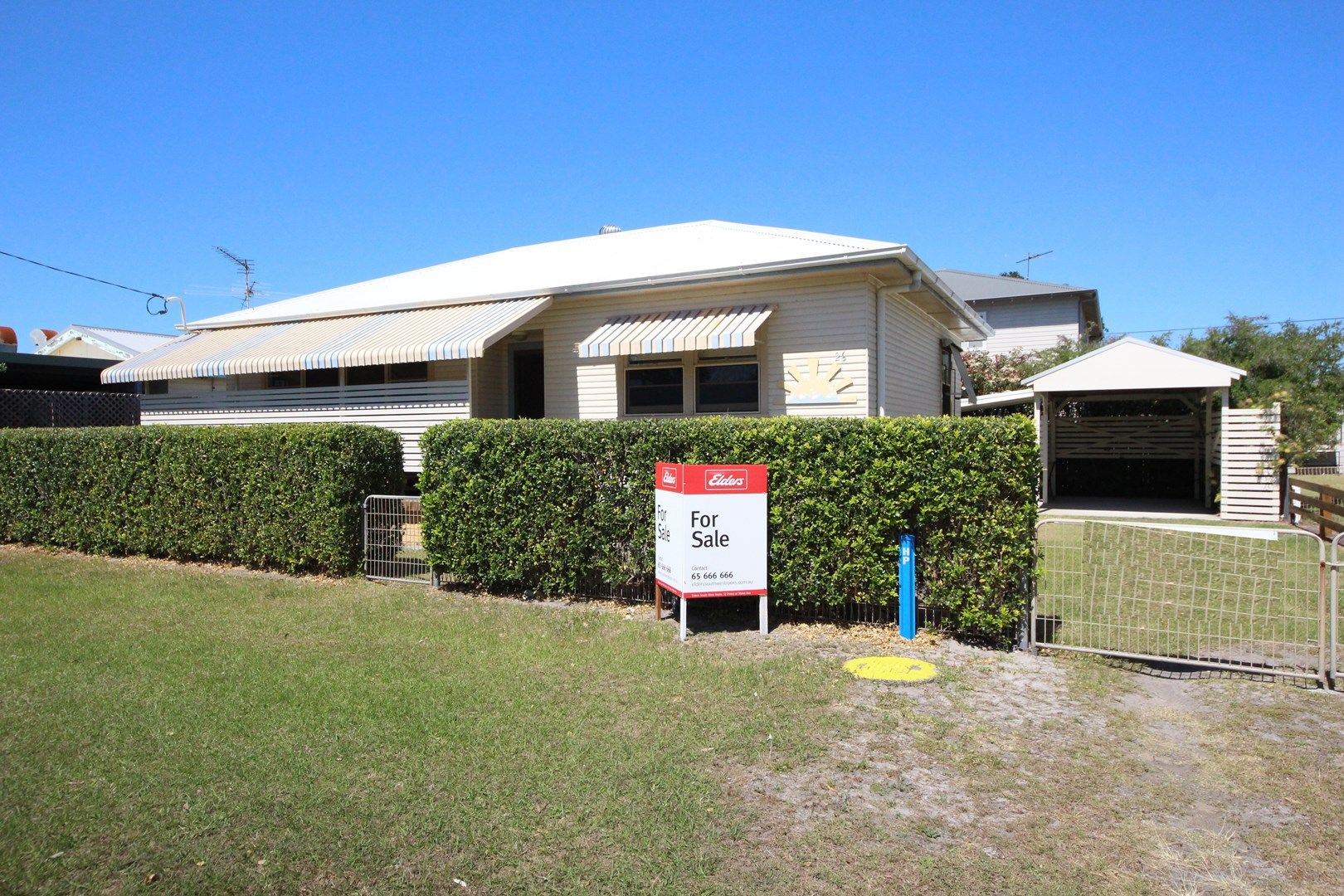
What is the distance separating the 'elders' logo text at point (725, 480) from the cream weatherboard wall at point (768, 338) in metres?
4.32

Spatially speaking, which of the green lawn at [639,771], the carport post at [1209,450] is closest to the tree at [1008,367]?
the carport post at [1209,450]

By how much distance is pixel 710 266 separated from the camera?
11.6 meters

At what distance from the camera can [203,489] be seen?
10.6m

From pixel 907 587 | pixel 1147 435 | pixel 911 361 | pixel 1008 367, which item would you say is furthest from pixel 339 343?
pixel 1008 367

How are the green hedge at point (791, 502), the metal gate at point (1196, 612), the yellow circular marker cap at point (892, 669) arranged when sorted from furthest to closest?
the green hedge at point (791, 502), the metal gate at point (1196, 612), the yellow circular marker cap at point (892, 669)

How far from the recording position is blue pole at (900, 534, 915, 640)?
273 inches

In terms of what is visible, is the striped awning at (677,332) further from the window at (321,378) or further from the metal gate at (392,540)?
the window at (321,378)

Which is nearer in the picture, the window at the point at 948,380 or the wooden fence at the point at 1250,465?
the wooden fence at the point at 1250,465

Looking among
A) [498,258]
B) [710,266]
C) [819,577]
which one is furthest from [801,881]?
[498,258]

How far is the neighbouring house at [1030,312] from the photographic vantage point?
29219mm

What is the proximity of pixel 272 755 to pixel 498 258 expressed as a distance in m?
14.2

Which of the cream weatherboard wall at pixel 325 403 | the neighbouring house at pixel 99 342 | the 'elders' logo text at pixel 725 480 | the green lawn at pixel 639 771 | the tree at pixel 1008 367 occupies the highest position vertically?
the neighbouring house at pixel 99 342

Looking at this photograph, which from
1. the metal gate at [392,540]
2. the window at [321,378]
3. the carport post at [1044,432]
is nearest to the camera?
the metal gate at [392,540]

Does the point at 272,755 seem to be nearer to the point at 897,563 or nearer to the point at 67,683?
the point at 67,683
